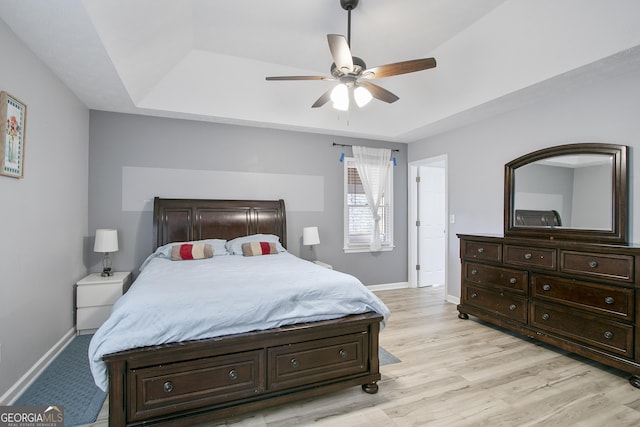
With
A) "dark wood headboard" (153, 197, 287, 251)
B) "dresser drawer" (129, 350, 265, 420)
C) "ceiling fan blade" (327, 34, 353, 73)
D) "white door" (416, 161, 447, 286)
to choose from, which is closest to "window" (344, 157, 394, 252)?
"white door" (416, 161, 447, 286)

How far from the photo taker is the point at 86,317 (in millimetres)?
3357

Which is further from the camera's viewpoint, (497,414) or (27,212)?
(27,212)

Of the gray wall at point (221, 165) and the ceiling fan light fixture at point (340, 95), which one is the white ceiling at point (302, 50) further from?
→ the ceiling fan light fixture at point (340, 95)

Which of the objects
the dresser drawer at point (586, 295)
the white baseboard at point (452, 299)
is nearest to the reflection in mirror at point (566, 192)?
the dresser drawer at point (586, 295)

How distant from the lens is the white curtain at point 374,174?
5168mm

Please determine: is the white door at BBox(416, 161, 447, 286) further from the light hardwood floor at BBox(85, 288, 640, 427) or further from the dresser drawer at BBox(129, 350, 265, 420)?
the dresser drawer at BBox(129, 350, 265, 420)

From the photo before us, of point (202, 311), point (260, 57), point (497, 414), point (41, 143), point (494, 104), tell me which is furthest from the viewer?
point (260, 57)

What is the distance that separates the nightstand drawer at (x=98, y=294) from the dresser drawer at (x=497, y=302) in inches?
160

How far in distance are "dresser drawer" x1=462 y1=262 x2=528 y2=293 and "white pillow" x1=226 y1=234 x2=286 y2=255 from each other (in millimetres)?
2349

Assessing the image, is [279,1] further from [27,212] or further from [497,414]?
[497,414]

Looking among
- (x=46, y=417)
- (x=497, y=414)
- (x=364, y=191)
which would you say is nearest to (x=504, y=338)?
(x=497, y=414)

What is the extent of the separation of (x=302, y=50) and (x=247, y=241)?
243 cm

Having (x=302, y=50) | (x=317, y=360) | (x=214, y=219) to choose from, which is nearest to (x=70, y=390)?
(x=317, y=360)

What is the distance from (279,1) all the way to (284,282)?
2.48m
